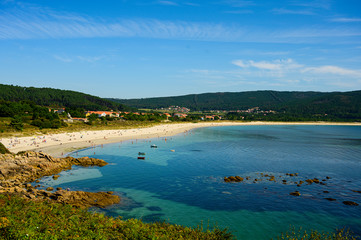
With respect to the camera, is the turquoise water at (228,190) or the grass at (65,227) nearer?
the grass at (65,227)

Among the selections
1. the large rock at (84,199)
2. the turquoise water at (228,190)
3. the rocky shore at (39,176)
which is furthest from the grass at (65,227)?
the rocky shore at (39,176)

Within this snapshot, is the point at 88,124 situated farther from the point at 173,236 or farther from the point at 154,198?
the point at 173,236

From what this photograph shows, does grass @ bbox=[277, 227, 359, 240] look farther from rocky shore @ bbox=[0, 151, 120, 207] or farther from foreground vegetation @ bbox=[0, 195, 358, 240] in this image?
rocky shore @ bbox=[0, 151, 120, 207]

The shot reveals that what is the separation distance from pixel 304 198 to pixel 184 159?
29.0 m

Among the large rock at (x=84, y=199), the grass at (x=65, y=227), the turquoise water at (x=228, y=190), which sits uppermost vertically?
the grass at (x=65, y=227)

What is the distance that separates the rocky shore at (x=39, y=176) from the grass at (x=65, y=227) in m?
6.03

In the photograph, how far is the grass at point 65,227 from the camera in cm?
1400

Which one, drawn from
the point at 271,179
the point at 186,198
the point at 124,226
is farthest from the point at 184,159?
the point at 124,226

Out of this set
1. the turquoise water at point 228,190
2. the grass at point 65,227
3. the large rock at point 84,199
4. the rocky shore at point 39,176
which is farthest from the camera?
the rocky shore at point 39,176

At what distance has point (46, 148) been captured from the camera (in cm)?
5869

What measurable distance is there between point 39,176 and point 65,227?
1025 inches

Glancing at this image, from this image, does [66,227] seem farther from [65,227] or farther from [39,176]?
[39,176]

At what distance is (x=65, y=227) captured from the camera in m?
16.4

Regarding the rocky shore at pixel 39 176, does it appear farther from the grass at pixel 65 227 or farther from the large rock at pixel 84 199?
the grass at pixel 65 227
